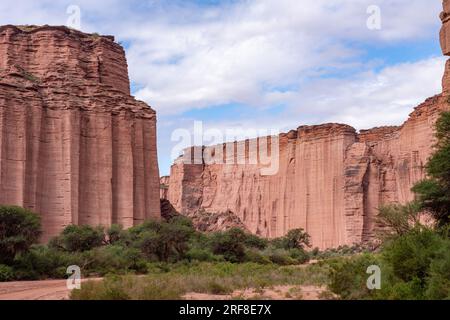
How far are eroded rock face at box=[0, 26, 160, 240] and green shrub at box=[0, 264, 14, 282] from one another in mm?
18354

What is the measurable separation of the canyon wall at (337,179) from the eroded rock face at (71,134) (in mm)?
25577

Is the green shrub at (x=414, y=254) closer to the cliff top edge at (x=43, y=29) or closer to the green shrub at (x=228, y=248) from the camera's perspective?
the green shrub at (x=228, y=248)

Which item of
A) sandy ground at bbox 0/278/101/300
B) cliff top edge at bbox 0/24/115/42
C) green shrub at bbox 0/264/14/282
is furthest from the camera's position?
cliff top edge at bbox 0/24/115/42

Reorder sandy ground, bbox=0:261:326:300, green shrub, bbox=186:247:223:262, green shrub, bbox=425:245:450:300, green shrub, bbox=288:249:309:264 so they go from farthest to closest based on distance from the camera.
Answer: green shrub, bbox=288:249:309:264 → green shrub, bbox=186:247:223:262 → sandy ground, bbox=0:261:326:300 → green shrub, bbox=425:245:450:300

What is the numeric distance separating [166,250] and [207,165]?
65778 millimetres

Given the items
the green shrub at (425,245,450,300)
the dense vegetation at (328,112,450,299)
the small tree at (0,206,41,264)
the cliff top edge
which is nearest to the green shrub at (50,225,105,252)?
the small tree at (0,206,41,264)

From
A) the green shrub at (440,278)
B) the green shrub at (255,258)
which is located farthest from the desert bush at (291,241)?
the green shrub at (440,278)

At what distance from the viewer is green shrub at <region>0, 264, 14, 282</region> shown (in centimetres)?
2634

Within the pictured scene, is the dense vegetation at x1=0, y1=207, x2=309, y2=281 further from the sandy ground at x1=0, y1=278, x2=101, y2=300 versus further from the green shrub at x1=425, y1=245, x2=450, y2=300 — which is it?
the green shrub at x1=425, y1=245, x2=450, y2=300

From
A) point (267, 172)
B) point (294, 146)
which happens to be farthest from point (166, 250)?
point (267, 172)

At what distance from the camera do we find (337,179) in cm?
7381

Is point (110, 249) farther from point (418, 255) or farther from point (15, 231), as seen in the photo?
point (418, 255)

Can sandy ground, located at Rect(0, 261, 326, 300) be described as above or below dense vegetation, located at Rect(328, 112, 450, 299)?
below

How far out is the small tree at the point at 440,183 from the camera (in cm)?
1956
